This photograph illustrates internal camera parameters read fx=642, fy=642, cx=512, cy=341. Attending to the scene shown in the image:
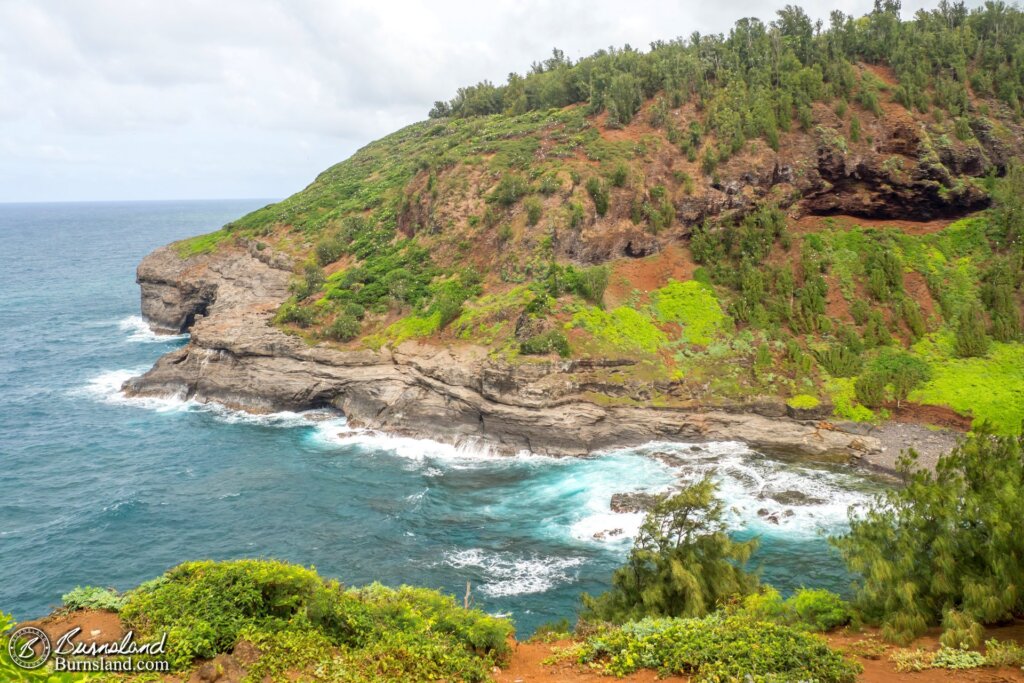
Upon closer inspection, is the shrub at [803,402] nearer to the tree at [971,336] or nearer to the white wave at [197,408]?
the tree at [971,336]

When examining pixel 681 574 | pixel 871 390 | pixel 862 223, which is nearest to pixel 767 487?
pixel 871 390

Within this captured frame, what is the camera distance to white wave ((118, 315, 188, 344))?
224 feet

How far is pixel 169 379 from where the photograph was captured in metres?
51.8

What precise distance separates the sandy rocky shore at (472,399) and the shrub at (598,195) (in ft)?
52.0

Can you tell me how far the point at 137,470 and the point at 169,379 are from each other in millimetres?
14142

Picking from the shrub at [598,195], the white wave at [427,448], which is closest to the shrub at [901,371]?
the white wave at [427,448]

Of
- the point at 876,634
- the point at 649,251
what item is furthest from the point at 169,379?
the point at 876,634

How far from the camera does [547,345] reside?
42.5 meters

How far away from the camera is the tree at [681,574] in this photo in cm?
1866

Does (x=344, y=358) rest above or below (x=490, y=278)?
below

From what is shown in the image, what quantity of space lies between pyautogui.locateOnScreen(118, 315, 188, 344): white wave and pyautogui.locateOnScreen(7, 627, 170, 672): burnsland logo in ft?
205

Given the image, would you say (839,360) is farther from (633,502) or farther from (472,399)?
(472,399)

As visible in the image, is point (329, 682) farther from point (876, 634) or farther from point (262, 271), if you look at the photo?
point (262, 271)

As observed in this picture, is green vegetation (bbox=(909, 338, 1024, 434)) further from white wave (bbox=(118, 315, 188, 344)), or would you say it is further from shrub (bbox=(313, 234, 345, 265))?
white wave (bbox=(118, 315, 188, 344))
